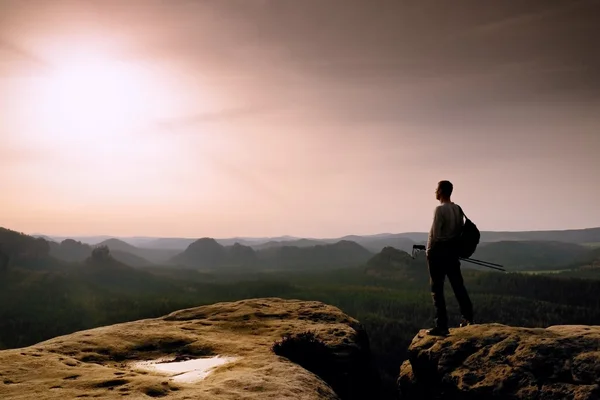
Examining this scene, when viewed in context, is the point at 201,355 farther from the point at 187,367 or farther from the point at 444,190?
the point at 444,190

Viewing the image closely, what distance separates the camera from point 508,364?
11.8m

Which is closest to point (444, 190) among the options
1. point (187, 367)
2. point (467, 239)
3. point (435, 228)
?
point (435, 228)

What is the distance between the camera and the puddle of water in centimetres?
1068

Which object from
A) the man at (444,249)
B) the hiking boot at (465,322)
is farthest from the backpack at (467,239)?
the hiking boot at (465,322)

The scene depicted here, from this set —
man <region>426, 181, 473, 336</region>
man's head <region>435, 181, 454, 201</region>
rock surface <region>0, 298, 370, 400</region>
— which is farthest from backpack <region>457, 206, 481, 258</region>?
rock surface <region>0, 298, 370, 400</region>

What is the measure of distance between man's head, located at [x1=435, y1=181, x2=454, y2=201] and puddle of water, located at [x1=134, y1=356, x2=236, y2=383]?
362 inches

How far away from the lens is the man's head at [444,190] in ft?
47.6

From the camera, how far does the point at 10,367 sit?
34.5 feet

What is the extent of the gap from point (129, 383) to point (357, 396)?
905 cm

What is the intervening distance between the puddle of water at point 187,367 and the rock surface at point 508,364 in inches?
271

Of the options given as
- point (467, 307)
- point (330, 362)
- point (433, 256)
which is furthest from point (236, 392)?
point (467, 307)

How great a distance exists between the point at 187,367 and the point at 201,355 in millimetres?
1624

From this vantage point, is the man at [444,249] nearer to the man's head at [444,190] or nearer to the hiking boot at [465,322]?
the man's head at [444,190]

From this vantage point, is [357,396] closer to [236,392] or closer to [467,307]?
[467,307]
